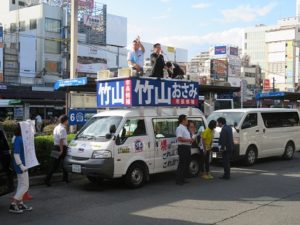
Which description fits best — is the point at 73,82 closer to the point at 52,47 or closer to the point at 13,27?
the point at 52,47

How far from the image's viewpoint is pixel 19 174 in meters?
8.24

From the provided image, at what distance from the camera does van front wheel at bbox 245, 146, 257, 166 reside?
14961 millimetres

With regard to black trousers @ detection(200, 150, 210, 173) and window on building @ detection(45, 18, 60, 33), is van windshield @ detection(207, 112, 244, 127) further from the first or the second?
window on building @ detection(45, 18, 60, 33)

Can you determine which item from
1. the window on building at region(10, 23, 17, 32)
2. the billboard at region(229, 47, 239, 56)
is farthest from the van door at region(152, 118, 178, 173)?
the billboard at region(229, 47, 239, 56)

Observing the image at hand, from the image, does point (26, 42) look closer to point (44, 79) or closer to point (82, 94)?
point (44, 79)

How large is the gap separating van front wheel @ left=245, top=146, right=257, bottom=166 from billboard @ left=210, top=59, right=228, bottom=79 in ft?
227

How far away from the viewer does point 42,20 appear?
2574 inches

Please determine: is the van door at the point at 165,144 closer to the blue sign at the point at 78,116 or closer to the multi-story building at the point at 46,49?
the blue sign at the point at 78,116

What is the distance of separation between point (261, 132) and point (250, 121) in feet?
2.17

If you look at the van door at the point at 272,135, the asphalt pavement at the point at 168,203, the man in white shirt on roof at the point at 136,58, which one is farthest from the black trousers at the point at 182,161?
the van door at the point at 272,135

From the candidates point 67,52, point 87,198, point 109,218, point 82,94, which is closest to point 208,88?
point 82,94

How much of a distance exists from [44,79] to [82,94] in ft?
155

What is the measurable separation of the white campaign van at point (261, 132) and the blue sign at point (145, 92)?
2.58m

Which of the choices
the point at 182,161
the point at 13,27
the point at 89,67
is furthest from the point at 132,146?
the point at 13,27
